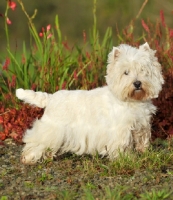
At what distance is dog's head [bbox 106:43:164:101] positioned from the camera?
18.2ft

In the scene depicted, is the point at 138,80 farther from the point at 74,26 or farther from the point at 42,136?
the point at 74,26

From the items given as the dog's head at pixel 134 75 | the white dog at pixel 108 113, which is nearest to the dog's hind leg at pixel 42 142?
the white dog at pixel 108 113

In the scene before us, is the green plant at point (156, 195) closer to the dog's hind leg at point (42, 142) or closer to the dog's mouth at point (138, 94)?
the dog's mouth at point (138, 94)

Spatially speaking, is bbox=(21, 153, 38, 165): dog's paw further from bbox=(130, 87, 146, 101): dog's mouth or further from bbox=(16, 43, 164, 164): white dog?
bbox=(130, 87, 146, 101): dog's mouth

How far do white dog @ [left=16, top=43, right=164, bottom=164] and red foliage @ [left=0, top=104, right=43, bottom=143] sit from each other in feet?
2.66

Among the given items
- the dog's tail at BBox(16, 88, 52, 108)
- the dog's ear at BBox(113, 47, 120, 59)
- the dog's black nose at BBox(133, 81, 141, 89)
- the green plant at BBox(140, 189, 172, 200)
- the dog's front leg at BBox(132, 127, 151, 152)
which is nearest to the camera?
the green plant at BBox(140, 189, 172, 200)

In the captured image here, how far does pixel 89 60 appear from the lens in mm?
→ 7496

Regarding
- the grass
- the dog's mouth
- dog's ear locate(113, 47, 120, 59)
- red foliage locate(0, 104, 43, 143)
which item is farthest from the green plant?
red foliage locate(0, 104, 43, 143)

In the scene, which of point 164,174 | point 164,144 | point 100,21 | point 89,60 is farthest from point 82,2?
point 164,174

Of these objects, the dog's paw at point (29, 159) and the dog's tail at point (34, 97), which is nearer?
the dog's paw at point (29, 159)

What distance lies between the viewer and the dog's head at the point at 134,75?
554 cm

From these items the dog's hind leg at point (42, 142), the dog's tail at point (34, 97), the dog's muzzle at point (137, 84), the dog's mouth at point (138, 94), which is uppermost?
the dog's muzzle at point (137, 84)

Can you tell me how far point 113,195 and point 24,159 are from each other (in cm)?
159

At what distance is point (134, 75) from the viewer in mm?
5551
